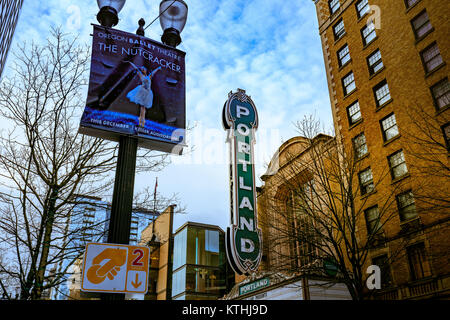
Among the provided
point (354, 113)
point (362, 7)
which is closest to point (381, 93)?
point (354, 113)

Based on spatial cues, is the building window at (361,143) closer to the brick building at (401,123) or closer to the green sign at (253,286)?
the brick building at (401,123)

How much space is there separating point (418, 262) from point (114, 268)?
1889 centimetres

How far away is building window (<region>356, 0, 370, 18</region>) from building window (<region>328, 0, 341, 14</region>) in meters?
2.81

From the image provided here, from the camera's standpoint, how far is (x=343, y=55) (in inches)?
1198

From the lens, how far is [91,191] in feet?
49.4

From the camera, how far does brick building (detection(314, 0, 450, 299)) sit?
66.3ft

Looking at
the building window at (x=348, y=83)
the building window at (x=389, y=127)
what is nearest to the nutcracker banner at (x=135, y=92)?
the building window at (x=389, y=127)

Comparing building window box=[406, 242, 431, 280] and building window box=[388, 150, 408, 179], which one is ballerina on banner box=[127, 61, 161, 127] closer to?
building window box=[388, 150, 408, 179]

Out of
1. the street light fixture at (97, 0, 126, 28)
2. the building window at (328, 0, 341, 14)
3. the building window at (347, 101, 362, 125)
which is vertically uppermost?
the building window at (328, 0, 341, 14)

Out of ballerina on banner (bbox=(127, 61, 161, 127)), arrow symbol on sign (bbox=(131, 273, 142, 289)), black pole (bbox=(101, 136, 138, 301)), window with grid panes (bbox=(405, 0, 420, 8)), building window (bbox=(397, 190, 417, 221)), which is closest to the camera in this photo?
arrow symbol on sign (bbox=(131, 273, 142, 289))

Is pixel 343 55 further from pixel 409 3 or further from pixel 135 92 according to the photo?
pixel 135 92

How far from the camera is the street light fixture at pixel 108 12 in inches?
531

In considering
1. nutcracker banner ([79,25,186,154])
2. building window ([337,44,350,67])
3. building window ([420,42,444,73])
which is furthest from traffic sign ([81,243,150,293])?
building window ([337,44,350,67])
